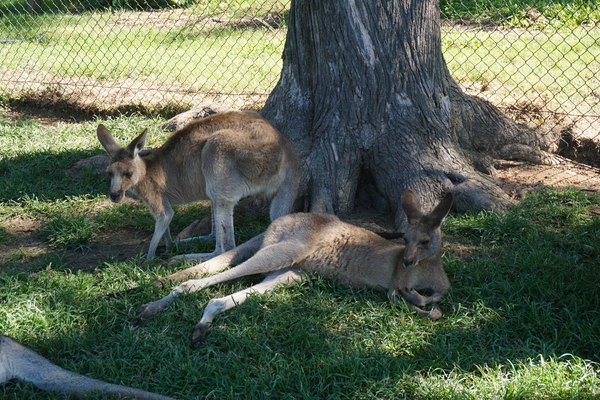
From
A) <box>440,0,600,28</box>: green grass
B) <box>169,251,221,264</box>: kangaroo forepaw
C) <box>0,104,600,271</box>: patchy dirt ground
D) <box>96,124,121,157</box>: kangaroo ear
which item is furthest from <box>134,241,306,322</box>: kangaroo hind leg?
<box>440,0,600,28</box>: green grass

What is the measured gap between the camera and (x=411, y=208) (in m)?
4.45

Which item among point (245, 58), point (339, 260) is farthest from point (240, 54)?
point (339, 260)

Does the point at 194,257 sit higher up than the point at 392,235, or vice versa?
the point at 392,235

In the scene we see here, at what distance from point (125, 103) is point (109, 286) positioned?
4175 millimetres

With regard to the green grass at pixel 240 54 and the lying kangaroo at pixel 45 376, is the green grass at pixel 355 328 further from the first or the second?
the green grass at pixel 240 54

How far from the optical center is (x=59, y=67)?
367 inches

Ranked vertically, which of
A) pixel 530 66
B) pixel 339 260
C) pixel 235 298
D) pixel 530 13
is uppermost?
→ pixel 530 13

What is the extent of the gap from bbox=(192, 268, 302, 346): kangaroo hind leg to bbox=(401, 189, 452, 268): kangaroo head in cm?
76

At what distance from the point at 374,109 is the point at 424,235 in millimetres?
1526

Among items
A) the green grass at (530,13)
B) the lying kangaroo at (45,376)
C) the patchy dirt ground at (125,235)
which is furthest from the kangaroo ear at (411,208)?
the green grass at (530,13)

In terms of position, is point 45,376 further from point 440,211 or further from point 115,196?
point 440,211

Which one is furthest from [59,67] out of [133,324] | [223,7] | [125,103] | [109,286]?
[133,324]

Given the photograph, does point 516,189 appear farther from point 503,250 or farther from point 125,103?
point 125,103

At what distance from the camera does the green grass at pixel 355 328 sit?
11.5 feet
